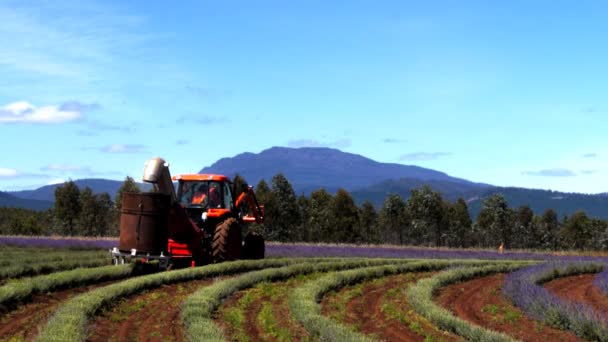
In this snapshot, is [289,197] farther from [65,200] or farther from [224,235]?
[224,235]

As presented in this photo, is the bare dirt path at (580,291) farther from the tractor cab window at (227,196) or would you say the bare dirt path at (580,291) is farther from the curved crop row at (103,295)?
the tractor cab window at (227,196)

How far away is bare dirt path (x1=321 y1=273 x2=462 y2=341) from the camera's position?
11430 millimetres

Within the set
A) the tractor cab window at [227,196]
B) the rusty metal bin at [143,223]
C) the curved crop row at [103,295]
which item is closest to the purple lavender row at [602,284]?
the curved crop row at [103,295]

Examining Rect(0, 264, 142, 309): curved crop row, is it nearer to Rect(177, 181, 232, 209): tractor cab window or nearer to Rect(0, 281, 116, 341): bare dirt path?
Rect(0, 281, 116, 341): bare dirt path

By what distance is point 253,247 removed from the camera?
23.8 metres

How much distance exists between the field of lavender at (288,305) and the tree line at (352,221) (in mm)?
61164

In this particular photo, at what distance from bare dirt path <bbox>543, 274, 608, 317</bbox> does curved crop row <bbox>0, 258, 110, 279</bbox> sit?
13480mm

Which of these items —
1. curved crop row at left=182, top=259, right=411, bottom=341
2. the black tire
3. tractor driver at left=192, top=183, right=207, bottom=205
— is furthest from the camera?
the black tire

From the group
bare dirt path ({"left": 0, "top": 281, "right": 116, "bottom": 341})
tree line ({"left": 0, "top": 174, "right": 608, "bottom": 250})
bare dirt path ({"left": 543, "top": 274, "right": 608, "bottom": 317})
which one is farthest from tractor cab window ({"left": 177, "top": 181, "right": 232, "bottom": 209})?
tree line ({"left": 0, "top": 174, "right": 608, "bottom": 250})

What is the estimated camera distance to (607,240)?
109688mm

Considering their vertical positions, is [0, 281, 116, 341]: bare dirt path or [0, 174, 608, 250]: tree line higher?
[0, 174, 608, 250]: tree line

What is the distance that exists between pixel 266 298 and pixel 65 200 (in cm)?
7900

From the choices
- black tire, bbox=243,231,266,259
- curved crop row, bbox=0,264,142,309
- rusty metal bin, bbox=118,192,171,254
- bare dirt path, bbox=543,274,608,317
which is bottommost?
bare dirt path, bbox=543,274,608,317

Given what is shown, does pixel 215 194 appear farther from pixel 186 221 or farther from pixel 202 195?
pixel 186 221
